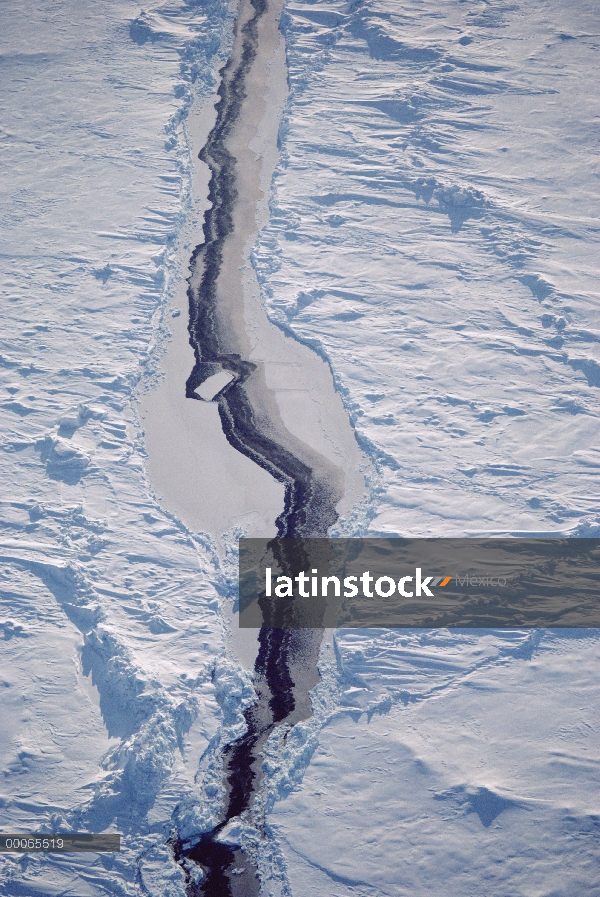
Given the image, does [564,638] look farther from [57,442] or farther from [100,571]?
[57,442]

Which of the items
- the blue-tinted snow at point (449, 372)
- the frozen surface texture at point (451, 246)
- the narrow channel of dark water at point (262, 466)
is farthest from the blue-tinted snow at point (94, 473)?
the frozen surface texture at point (451, 246)

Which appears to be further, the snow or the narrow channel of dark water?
the snow

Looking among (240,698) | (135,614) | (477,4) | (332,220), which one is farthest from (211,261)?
A: (477,4)

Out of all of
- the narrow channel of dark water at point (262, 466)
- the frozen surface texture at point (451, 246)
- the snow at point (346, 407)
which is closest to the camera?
the narrow channel of dark water at point (262, 466)

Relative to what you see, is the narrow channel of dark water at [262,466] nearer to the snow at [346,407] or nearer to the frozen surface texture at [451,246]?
the snow at [346,407]

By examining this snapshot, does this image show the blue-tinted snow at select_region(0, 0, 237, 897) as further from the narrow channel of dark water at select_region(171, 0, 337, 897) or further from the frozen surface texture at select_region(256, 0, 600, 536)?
the frozen surface texture at select_region(256, 0, 600, 536)

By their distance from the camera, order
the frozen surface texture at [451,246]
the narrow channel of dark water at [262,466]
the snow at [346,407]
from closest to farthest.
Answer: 1. the narrow channel of dark water at [262,466]
2. the snow at [346,407]
3. the frozen surface texture at [451,246]

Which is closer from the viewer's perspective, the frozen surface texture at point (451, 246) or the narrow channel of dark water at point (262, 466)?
the narrow channel of dark water at point (262, 466)

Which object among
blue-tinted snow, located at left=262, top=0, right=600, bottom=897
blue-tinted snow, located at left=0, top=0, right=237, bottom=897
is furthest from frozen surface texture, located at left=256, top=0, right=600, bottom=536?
blue-tinted snow, located at left=0, top=0, right=237, bottom=897
